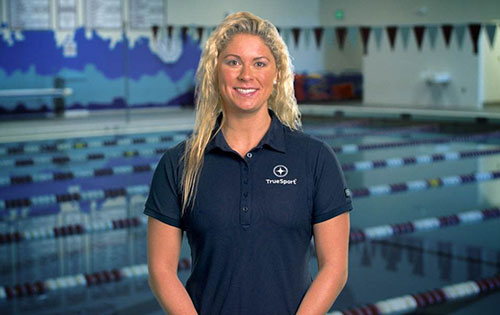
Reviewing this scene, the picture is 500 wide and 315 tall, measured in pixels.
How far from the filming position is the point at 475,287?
12.7 ft

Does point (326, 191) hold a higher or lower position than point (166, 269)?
higher

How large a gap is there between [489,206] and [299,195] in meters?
4.75

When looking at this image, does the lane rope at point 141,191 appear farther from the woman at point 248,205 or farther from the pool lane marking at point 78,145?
the woman at point 248,205

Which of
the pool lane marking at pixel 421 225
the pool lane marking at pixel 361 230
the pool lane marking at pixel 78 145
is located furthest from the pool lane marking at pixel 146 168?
the pool lane marking at pixel 421 225

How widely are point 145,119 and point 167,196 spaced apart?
37.5ft

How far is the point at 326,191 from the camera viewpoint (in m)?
1.65

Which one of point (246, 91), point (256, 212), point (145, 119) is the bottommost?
point (145, 119)

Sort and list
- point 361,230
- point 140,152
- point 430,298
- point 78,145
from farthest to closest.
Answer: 1. point 78,145
2. point 140,152
3. point 361,230
4. point 430,298

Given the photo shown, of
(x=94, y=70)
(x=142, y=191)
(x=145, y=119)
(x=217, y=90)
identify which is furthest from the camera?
(x=94, y=70)

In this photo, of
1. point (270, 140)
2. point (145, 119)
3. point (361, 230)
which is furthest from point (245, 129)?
point (145, 119)

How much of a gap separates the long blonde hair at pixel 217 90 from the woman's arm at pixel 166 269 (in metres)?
0.08

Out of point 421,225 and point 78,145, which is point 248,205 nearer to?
point 421,225

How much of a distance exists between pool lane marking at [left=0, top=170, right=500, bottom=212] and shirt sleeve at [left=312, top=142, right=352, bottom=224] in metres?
4.70

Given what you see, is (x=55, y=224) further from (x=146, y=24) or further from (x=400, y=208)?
(x=146, y=24)
